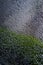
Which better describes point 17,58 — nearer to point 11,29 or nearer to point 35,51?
point 35,51

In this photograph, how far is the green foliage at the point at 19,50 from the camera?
14.4 feet

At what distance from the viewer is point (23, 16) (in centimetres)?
623

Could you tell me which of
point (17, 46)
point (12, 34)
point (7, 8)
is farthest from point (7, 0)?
point (17, 46)

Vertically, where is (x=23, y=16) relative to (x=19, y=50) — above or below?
above

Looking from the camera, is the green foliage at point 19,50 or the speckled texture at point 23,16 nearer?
the green foliage at point 19,50

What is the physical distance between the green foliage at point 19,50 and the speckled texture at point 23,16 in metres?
0.54

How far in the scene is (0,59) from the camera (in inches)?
170

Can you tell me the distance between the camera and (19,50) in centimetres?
470

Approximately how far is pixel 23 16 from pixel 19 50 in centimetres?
174

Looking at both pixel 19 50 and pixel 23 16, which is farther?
pixel 23 16

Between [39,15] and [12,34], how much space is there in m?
1.58

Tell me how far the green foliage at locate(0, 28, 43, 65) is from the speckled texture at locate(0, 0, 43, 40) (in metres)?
0.54

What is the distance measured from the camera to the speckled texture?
5.86 metres

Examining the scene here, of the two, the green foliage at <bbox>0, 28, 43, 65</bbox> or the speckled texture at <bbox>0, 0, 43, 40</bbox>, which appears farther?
the speckled texture at <bbox>0, 0, 43, 40</bbox>
